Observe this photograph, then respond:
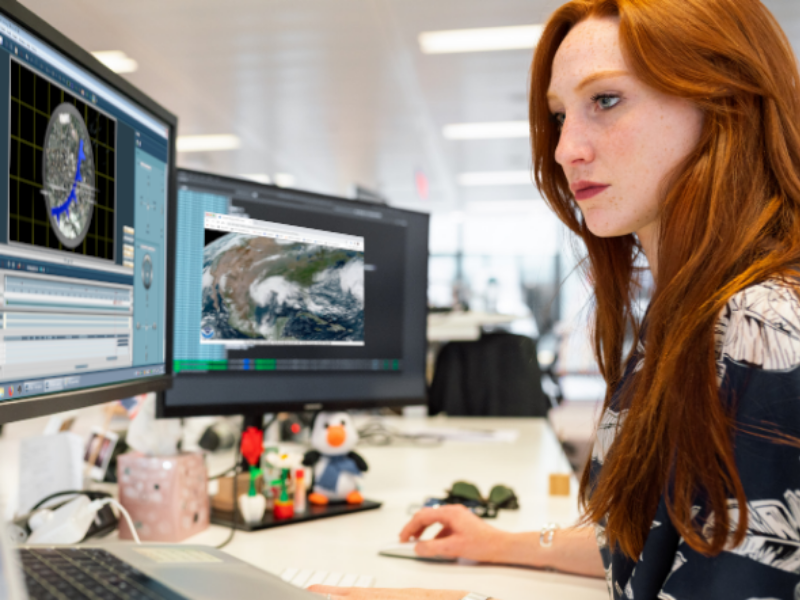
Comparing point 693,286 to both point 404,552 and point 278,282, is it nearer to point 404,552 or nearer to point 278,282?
point 404,552

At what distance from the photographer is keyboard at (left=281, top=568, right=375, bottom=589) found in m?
0.70

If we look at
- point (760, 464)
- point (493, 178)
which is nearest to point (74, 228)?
point (760, 464)

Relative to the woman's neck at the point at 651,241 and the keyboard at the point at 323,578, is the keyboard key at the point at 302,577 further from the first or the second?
the woman's neck at the point at 651,241

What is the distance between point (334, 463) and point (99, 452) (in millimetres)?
395

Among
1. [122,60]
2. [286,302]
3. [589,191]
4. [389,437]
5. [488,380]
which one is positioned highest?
[122,60]

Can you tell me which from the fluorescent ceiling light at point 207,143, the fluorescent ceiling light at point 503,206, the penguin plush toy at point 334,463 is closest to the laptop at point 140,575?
the penguin plush toy at point 334,463

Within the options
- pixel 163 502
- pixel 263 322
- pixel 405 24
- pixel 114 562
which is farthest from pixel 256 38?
pixel 114 562

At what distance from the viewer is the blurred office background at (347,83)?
129 inches

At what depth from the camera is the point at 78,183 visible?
693mm

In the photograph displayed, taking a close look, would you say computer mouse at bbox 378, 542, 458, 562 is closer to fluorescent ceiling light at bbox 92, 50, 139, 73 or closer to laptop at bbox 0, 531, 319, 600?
laptop at bbox 0, 531, 319, 600

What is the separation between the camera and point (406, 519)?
3.31 ft

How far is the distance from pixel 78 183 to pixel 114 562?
0.40 m

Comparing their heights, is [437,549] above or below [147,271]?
below

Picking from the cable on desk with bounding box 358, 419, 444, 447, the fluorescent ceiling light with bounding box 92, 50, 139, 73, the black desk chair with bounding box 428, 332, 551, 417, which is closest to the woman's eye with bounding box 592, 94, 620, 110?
the cable on desk with bounding box 358, 419, 444, 447
